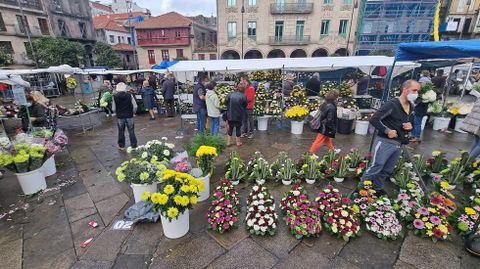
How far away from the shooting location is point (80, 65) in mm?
22406

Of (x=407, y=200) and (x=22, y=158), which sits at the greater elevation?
(x=22, y=158)

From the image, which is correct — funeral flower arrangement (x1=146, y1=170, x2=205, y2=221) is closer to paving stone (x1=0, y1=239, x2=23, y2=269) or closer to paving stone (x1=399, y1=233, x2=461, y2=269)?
paving stone (x1=0, y1=239, x2=23, y2=269)

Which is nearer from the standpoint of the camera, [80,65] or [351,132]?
[351,132]

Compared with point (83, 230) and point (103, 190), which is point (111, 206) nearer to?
point (83, 230)

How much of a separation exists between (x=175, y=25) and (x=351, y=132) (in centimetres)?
3157

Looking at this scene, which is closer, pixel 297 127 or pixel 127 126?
pixel 127 126

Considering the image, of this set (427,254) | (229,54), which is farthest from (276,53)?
(427,254)

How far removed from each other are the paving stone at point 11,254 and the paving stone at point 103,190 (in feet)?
3.60

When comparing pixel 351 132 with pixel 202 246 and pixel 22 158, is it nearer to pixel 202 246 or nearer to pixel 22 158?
pixel 202 246

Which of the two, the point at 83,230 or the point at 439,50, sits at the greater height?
the point at 439,50

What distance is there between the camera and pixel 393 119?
3.22 metres

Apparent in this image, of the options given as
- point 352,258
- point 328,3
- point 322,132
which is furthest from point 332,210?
point 328,3

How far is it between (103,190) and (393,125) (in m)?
5.05

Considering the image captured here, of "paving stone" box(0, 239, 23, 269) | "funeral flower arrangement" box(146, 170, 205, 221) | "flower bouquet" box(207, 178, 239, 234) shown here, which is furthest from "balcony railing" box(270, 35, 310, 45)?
"paving stone" box(0, 239, 23, 269)
